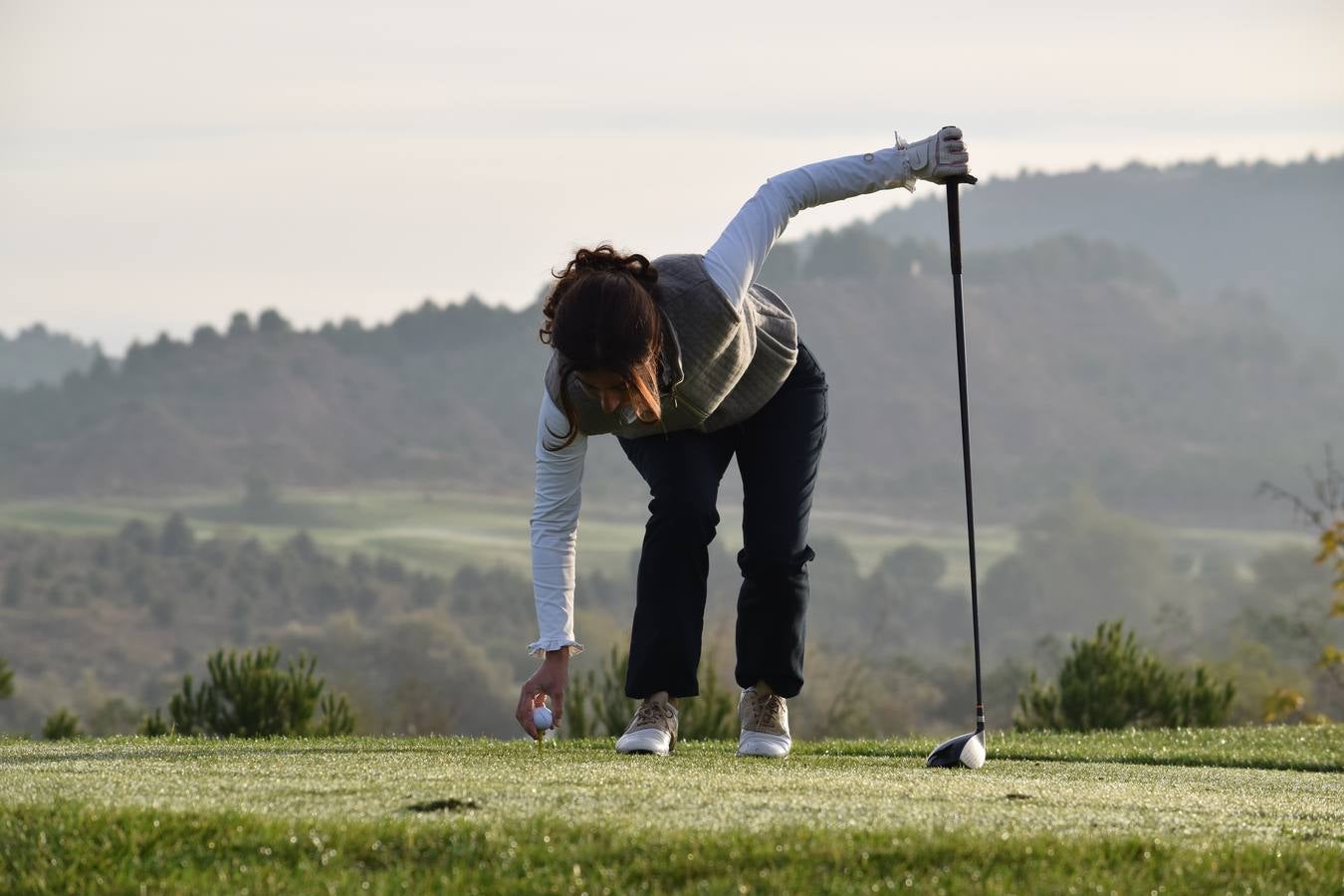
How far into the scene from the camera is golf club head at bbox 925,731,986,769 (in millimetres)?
5465

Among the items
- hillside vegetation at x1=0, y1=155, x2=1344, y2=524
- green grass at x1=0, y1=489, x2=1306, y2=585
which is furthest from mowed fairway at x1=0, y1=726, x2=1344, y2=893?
hillside vegetation at x1=0, y1=155, x2=1344, y2=524

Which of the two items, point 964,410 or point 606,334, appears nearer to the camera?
point 606,334

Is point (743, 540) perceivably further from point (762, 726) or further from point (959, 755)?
point (959, 755)

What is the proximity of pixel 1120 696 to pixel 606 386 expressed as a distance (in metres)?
8.35

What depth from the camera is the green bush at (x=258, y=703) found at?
10164mm

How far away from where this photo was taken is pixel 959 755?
215 inches

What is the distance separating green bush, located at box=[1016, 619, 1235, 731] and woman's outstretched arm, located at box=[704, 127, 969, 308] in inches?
290

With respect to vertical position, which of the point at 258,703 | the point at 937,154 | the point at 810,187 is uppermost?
the point at 937,154

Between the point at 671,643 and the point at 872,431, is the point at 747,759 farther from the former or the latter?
the point at 872,431

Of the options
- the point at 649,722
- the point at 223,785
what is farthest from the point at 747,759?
the point at 223,785

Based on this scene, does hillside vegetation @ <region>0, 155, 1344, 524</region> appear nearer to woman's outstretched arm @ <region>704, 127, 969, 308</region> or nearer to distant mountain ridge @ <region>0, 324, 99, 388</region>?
distant mountain ridge @ <region>0, 324, 99, 388</region>

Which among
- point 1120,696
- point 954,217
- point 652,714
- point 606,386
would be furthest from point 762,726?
point 1120,696

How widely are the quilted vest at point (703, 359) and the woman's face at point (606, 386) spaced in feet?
0.44

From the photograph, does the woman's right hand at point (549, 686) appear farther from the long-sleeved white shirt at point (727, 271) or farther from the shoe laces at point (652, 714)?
the shoe laces at point (652, 714)
